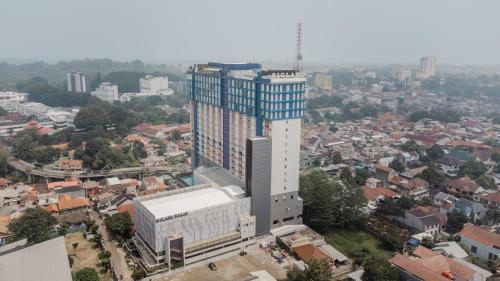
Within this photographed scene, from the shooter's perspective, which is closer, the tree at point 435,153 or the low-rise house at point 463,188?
the low-rise house at point 463,188

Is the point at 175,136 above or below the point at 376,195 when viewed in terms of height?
above

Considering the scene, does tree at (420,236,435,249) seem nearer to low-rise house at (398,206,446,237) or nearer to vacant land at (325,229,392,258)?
vacant land at (325,229,392,258)

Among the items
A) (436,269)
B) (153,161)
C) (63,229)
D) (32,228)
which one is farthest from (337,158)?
(32,228)

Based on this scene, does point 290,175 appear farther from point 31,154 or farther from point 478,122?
point 478,122

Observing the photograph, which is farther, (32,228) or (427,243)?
(427,243)

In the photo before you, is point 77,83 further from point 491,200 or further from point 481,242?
point 481,242

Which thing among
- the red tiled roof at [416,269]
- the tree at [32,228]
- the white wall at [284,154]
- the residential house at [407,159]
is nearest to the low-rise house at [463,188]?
the residential house at [407,159]

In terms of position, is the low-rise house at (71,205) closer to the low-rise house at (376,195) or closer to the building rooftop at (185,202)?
the building rooftop at (185,202)
